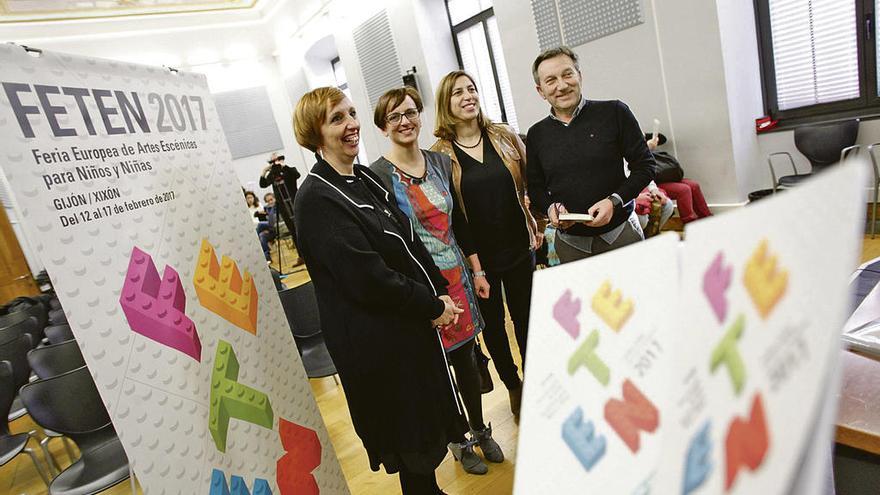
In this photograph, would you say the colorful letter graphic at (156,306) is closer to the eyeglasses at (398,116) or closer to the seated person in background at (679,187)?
the eyeglasses at (398,116)

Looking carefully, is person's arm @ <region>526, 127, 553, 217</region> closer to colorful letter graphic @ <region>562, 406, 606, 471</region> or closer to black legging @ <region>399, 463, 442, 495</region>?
black legging @ <region>399, 463, 442, 495</region>

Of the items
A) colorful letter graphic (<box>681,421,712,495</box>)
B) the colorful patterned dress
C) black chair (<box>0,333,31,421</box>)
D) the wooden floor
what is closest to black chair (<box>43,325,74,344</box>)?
black chair (<box>0,333,31,421</box>)

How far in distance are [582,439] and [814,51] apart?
4.64 m

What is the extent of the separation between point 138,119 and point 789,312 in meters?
1.53

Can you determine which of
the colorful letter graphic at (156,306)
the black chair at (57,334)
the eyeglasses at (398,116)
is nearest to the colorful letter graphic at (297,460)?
the colorful letter graphic at (156,306)

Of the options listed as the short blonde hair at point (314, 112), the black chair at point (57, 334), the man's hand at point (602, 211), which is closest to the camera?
the short blonde hair at point (314, 112)

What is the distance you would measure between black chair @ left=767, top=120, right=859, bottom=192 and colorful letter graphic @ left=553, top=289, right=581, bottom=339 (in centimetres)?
362

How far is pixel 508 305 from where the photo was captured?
6.73 feet

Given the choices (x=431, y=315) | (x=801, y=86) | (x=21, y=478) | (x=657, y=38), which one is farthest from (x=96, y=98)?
(x=801, y=86)

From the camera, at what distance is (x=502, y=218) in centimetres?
195

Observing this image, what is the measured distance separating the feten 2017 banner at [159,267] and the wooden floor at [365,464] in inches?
17.8

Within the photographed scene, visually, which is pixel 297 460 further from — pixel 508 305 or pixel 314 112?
pixel 314 112

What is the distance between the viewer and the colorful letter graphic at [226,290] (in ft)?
4.69

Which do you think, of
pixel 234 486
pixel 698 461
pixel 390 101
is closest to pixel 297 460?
pixel 234 486
